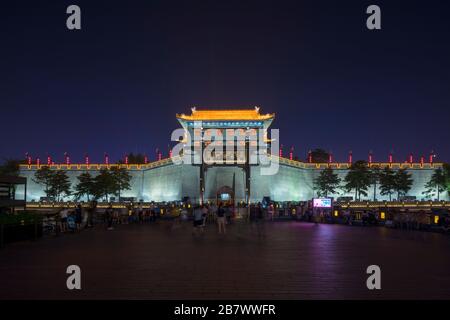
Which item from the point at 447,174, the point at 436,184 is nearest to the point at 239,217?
the point at 447,174

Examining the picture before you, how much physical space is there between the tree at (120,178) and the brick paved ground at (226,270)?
5208cm

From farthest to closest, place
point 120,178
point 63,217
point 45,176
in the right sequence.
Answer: point 45,176
point 120,178
point 63,217

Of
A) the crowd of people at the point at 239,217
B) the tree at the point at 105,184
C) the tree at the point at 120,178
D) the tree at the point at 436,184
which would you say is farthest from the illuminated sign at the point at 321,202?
the tree at the point at 436,184

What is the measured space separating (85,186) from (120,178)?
5.43m

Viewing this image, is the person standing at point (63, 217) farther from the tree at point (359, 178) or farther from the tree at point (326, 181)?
the tree at point (359, 178)

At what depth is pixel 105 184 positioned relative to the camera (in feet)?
215

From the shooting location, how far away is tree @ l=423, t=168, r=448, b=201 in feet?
219

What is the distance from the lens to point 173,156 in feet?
212

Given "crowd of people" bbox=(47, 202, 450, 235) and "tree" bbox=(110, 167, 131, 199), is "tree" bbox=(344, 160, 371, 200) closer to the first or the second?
"crowd of people" bbox=(47, 202, 450, 235)

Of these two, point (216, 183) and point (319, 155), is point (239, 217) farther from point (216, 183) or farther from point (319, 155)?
point (319, 155)

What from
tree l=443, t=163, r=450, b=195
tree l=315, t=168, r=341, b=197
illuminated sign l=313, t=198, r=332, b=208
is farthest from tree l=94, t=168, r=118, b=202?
tree l=443, t=163, r=450, b=195
